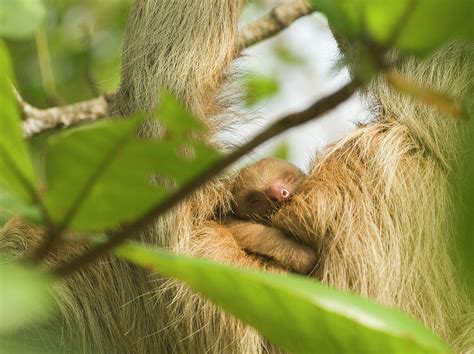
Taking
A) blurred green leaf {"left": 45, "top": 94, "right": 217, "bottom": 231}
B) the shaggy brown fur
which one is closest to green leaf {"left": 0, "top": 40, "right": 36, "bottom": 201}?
blurred green leaf {"left": 45, "top": 94, "right": 217, "bottom": 231}

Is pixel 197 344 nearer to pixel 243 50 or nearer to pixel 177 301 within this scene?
pixel 177 301

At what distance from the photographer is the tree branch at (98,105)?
17.0ft

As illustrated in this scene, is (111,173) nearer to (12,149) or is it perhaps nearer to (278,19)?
(12,149)

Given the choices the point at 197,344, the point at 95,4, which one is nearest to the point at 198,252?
the point at 197,344

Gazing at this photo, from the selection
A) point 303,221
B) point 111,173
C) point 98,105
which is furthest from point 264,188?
point 111,173

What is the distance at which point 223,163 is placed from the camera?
37.1 inches

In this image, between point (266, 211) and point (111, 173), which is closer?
point (111, 173)

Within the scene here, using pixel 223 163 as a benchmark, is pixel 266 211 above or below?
below

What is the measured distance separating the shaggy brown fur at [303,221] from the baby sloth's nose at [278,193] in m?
0.10

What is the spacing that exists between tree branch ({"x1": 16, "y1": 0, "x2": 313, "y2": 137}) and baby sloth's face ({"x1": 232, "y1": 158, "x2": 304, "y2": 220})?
95 centimetres

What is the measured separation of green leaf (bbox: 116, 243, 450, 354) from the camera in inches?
37.4

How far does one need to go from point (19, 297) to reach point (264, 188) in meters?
3.44

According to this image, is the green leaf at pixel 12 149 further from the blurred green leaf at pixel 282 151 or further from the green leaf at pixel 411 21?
the blurred green leaf at pixel 282 151

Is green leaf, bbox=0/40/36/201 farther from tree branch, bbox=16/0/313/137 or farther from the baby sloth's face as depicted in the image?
tree branch, bbox=16/0/313/137
